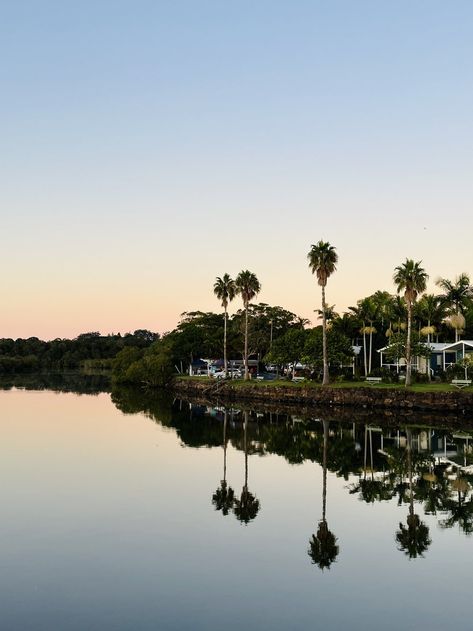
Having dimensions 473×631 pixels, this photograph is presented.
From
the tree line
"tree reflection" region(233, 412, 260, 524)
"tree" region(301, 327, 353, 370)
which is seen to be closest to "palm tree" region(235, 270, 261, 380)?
the tree line

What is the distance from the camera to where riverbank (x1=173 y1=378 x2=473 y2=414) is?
66.4 metres

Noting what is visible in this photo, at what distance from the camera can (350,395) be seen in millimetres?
74875

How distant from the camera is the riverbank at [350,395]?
66375 mm

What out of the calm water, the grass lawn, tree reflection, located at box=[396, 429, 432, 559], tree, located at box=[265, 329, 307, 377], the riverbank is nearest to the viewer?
the calm water

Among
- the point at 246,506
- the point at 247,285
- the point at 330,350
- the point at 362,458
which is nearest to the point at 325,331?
the point at 330,350

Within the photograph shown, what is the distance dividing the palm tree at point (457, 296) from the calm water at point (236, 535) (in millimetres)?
49905

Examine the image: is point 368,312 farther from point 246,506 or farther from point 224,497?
point 246,506

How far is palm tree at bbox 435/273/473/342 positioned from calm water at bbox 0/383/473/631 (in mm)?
49905

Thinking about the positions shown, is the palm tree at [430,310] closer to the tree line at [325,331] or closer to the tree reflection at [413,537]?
the tree line at [325,331]

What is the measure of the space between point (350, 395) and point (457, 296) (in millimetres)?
29808

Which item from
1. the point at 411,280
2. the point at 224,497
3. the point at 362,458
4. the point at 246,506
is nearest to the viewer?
the point at 246,506

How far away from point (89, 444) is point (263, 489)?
19.1 m

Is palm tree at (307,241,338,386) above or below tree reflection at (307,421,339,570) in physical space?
above

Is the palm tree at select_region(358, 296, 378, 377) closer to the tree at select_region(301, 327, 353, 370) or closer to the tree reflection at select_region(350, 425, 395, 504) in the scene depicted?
the tree at select_region(301, 327, 353, 370)
